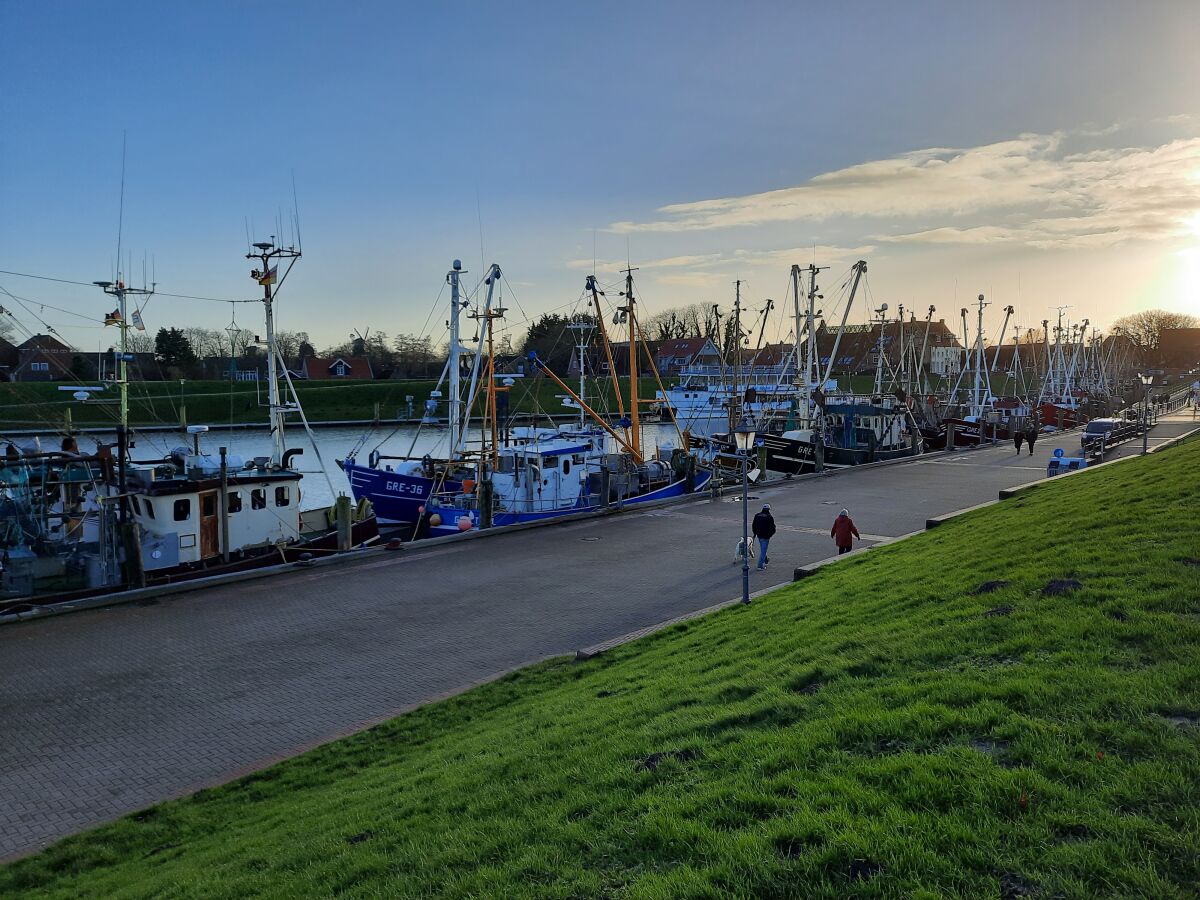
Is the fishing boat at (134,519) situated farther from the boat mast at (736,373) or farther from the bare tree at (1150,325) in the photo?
the bare tree at (1150,325)

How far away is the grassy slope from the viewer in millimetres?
4426

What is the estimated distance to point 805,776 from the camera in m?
5.41

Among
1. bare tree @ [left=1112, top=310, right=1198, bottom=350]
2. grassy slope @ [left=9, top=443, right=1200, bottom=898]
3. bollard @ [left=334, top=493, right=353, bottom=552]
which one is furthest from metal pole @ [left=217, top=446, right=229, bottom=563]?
bare tree @ [left=1112, top=310, right=1198, bottom=350]

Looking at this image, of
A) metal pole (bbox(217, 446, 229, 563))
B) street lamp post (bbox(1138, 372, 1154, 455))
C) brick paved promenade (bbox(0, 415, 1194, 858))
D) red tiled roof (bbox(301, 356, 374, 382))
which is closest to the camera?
brick paved promenade (bbox(0, 415, 1194, 858))

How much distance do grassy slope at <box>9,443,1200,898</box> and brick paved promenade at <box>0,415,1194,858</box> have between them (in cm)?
131

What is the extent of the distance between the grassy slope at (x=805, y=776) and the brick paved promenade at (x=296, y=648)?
4.30 ft

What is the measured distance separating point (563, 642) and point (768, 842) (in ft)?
31.0

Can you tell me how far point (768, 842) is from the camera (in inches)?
184

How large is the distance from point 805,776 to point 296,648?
1115 centimetres

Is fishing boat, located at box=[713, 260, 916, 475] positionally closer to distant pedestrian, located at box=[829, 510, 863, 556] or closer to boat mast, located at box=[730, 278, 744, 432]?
boat mast, located at box=[730, 278, 744, 432]

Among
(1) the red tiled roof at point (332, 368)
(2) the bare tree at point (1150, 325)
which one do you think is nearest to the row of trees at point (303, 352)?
(1) the red tiled roof at point (332, 368)

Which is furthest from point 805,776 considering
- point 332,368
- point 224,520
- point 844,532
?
point 332,368

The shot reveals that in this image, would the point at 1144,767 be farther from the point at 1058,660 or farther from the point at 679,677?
the point at 679,677

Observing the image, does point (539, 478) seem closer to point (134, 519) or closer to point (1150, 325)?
point (134, 519)
